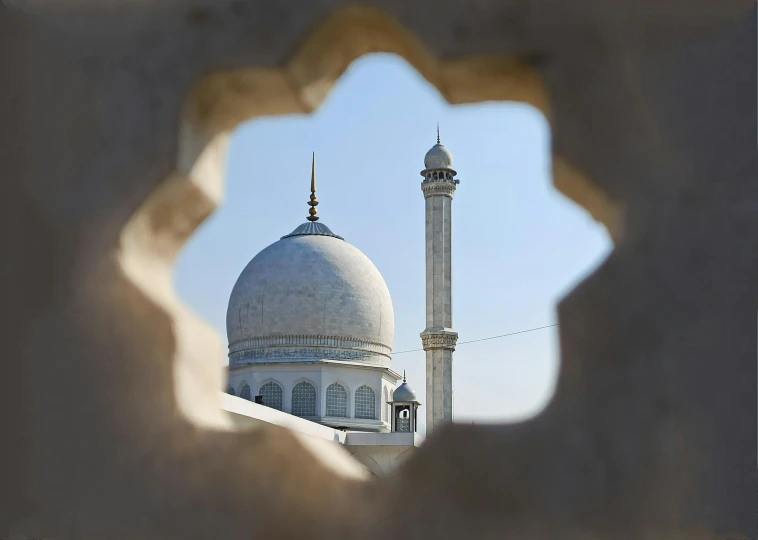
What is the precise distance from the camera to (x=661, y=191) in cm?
202

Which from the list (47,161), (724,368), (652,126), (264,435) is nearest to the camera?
(724,368)

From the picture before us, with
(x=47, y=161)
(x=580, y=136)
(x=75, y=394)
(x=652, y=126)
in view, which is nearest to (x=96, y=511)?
(x=75, y=394)

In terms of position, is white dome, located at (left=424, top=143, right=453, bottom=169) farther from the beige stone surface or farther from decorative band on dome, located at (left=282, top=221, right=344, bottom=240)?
the beige stone surface

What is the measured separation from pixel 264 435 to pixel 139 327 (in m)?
0.42

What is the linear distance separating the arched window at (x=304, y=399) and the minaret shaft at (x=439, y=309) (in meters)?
3.44

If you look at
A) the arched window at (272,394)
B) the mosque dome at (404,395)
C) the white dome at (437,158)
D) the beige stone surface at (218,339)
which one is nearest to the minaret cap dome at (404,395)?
the mosque dome at (404,395)

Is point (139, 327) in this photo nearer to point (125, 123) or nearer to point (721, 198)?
point (125, 123)

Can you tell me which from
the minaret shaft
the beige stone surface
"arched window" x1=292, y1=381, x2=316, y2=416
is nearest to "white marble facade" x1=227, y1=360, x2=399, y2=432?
"arched window" x1=292, y1=381, x2=316, y2=416

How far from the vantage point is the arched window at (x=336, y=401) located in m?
26.1

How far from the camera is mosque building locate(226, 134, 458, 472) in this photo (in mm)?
26078

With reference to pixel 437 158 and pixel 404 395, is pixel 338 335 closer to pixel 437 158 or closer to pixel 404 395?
pixel 404 395

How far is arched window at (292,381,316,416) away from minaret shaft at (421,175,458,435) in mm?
3442

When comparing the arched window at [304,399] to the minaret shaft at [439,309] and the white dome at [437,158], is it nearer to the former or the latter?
the minaret shaft at [439,309]

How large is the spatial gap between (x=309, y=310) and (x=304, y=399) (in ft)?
8.91
